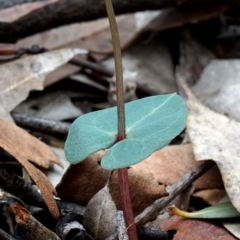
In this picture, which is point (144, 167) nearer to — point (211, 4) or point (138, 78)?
point (138, 78)

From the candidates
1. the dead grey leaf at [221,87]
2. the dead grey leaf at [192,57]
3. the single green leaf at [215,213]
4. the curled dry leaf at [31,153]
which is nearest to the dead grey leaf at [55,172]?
the curled dry leaf at [31,153]

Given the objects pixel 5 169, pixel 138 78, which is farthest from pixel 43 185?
pixel 138 78

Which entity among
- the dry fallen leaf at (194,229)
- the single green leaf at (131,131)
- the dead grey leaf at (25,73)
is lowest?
the dry fallen leaf at (194,229)

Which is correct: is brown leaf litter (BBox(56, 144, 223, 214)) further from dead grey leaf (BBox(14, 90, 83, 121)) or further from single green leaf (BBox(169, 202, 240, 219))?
dead grey leaf (BBox(14, 90, 83, 121))

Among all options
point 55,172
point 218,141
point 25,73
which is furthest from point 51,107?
point 218,141

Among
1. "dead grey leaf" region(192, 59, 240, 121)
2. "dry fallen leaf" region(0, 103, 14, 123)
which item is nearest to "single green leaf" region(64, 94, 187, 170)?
"dry fallen leaf" region(0, 103, 14, 123)

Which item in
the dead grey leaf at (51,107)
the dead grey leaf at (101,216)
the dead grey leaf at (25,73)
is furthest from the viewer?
the dead grey leaf at (51,107)

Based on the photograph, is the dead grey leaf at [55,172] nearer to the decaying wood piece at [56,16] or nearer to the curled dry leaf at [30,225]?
the curled dry leaf at [30,225]
